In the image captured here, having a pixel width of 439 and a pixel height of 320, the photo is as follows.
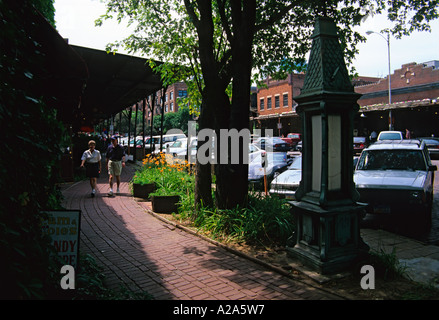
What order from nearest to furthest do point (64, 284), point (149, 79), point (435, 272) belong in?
point (64, 284) < point (435, 272) < point (149, 79)

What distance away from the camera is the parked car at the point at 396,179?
22.1ft

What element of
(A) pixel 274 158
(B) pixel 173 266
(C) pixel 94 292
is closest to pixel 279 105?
(A) pixel 274 158

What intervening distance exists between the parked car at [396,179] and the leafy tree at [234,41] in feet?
8.90

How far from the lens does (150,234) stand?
6.69 meters

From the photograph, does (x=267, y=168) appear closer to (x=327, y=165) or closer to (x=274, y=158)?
(x=274, y=158)

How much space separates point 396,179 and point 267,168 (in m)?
5.28

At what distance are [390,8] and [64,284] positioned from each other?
9.20m

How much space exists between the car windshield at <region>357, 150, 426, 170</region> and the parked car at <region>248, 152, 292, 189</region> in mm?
3392

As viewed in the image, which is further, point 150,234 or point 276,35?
point 276,35

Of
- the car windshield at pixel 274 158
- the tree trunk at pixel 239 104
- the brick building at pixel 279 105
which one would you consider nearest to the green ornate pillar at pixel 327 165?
the tree trunk at pixel 239 104

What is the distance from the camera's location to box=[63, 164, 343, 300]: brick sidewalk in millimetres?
4090

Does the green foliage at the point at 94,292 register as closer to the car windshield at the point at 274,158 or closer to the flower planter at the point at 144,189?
the flower planter at the point at 144,189
